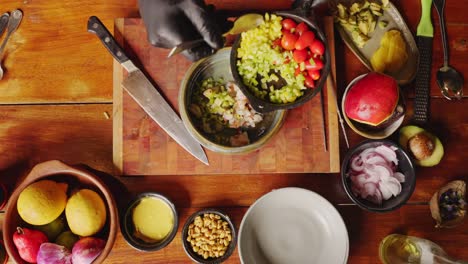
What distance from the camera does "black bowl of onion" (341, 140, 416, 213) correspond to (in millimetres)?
1047

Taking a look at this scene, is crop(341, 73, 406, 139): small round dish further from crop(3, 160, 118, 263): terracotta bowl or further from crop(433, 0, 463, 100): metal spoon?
crop(3, 160, 118, 263): terracotta bowl

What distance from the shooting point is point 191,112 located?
1085 mm

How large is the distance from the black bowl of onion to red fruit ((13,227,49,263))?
2.38 ft

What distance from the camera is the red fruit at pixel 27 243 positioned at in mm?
940

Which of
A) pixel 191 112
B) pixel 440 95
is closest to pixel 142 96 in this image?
pixel 191 112

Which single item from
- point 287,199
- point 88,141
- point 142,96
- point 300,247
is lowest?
point 300,247

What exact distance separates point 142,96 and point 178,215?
32 centimetres

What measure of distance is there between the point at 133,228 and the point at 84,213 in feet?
0.48

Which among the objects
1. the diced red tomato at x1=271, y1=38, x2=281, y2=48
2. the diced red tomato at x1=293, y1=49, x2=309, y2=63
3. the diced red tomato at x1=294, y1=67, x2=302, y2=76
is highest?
the diced red tomato at x1=271, y1=38, x2=281, y2=48

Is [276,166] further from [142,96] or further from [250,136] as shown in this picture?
[142,96]

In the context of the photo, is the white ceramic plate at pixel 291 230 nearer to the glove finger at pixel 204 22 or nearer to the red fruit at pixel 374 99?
the red fruit at pixel 374 99

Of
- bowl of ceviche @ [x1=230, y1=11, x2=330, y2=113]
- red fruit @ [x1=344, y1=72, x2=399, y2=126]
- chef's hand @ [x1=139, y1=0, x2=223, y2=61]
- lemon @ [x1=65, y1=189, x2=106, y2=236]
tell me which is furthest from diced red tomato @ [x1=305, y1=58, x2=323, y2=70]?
lemon @ [x1=65, y1=189, x2=106, y2=236]

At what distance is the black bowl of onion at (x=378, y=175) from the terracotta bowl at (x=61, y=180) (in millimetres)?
558

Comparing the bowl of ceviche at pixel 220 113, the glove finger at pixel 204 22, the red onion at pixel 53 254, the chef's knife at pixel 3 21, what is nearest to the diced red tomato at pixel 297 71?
the bowl of ceviche at pixel 220 113
